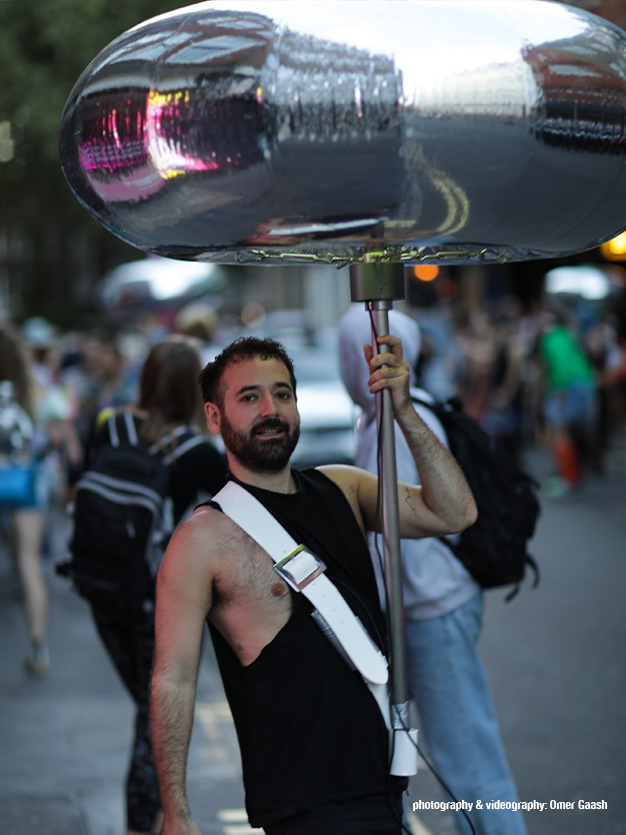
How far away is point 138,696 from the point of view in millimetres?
4191

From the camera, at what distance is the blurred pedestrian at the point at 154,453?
4000 mm

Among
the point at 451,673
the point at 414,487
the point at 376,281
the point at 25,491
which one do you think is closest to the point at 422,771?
the point at 451,673

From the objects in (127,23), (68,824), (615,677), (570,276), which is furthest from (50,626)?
(127,23)

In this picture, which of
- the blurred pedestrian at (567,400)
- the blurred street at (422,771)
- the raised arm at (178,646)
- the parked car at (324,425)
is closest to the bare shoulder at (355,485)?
the raised arm at (178,646)

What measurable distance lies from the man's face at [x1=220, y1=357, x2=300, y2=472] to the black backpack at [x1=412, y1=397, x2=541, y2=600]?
0.94 metres

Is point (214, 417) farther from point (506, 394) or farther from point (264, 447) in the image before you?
point (506, 394)

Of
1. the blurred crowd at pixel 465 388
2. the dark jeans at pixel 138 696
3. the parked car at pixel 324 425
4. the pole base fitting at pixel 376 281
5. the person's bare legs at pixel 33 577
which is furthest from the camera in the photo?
the parked car at pixel 324 425

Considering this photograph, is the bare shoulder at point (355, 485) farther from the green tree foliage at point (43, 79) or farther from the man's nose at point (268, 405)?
the green tree foliage at point (43, 79)

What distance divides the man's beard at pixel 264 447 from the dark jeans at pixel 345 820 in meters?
0.78

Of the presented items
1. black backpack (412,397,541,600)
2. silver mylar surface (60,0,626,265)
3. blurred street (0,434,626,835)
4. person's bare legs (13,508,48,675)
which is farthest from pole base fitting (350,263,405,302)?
person's bare legs (13,508,48,675)

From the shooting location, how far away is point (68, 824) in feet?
15.0

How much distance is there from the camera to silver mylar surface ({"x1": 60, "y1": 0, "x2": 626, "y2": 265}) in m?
1.92

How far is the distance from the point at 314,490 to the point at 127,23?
99.4 ft

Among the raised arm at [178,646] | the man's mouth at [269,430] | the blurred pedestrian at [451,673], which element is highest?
the man's mouth at [269,430]
